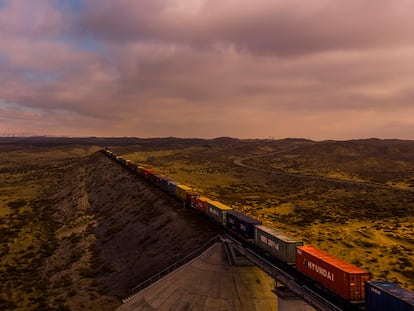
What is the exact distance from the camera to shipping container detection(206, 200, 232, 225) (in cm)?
4853

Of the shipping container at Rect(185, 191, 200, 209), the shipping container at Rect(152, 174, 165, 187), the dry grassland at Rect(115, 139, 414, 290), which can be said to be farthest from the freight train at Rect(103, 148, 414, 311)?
the shipping container at Rect(152, 174, 165, 187)

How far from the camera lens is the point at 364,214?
77.5 m

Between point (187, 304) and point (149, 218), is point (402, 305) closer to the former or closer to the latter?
point (187, 304)

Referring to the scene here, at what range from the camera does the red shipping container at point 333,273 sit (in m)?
24.8

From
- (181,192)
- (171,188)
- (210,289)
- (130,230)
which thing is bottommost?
(130,230)

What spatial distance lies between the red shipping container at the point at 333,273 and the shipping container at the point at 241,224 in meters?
8.89

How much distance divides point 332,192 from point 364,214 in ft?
106

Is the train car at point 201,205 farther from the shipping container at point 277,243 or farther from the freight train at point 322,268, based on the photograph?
the shipping container at point 277,243

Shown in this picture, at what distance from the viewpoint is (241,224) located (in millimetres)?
41656

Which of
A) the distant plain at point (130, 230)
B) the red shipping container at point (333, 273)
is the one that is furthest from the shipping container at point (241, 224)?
the red shipping container at point (333, 273)

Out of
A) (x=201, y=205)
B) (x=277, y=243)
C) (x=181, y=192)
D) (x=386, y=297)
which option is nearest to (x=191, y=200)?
(x=201, y=205)

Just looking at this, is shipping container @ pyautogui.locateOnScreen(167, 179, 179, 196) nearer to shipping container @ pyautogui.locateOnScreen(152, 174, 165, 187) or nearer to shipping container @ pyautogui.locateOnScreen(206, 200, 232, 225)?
shipping container @ pyautogui.locateOnScreen(152, 174, 165, 187)

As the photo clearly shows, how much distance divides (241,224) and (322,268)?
15.1 meters

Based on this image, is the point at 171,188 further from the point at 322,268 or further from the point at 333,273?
the point at 333,273
